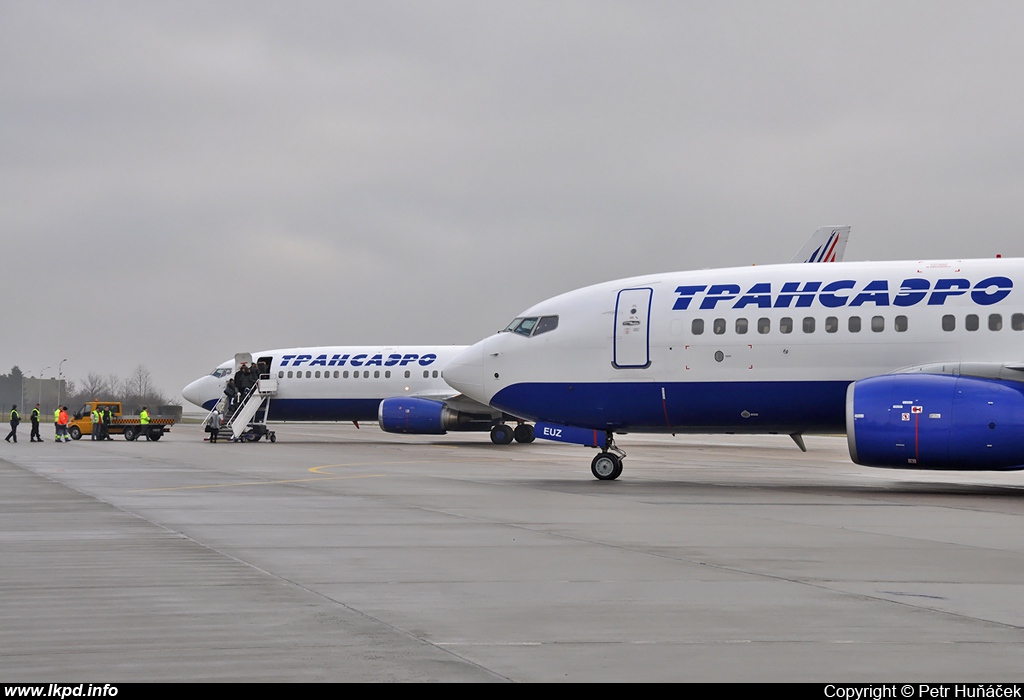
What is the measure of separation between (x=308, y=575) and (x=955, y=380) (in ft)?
43.3

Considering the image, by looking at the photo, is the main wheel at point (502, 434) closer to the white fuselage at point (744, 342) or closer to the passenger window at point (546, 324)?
the white fuselage at point (744, 342)

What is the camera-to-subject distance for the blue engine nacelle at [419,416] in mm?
42719

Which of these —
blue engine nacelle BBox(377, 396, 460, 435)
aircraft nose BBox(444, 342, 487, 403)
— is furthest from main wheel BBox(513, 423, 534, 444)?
aircraft nose BBox(444, 342, 487, 403)

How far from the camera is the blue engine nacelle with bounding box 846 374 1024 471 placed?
17.9 meters

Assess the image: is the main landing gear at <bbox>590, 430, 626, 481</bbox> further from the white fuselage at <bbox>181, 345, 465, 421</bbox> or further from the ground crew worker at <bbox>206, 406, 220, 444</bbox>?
the ground crew worker at <bbox>206, 406, 220, 444</bbox>

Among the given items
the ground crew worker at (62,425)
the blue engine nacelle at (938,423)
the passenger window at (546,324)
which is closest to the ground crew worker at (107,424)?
the ground crew worker at (62,425)

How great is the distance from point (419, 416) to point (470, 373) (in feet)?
65.2

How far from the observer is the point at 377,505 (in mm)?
16172

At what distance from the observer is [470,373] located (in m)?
23.2

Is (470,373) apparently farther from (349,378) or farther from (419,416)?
(349,378)

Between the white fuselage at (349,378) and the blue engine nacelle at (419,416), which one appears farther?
the white fuselage at (349,378)

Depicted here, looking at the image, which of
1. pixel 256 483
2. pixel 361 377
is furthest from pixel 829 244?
pixel 256 483

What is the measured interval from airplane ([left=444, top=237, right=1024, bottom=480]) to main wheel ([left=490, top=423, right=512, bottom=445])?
2069cm

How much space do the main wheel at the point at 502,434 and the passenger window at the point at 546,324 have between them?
70.8 ft
